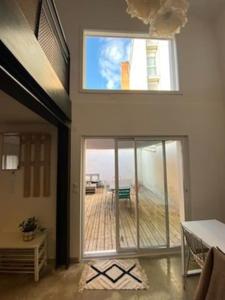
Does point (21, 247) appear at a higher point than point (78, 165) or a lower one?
lower

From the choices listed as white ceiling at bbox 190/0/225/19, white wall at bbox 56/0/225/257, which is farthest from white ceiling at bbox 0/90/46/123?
white ceiling at bbox 190/0/225/19

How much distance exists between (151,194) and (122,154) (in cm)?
88

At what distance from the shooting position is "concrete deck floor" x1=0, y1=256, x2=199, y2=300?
2398 mm

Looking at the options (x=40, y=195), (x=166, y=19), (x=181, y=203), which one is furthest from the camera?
(x=181, y=203)

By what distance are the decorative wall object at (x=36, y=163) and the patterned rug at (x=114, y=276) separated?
135cm

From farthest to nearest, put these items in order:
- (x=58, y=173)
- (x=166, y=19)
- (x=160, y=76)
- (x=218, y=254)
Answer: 1. (x=160, y=76)
2. (x=58, y=173)
3. (x=166, y=19)
4. (x=218, y=254)

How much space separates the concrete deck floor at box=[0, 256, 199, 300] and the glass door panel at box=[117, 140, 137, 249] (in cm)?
61

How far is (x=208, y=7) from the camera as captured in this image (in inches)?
146

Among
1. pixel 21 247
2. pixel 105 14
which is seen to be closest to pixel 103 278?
pixel 21 247

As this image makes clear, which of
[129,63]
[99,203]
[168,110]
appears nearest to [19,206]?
[168,110]

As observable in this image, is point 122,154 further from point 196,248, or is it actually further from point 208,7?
point 208,7

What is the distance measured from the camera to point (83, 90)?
349 cm

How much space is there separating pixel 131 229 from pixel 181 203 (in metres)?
1.00

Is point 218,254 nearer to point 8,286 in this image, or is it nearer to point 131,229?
point 131,229
